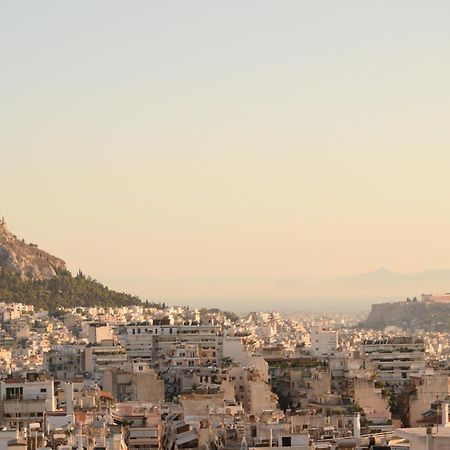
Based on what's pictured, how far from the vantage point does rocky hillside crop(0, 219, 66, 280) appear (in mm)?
166875

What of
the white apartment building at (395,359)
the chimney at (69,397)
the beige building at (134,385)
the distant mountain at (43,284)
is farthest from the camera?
the distant mountain at (43,284)

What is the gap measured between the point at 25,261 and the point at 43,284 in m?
7.60

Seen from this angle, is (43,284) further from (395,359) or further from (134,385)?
(134,385)

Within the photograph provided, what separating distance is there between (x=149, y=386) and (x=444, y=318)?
12774 centimetres

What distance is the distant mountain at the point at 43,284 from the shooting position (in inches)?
6147

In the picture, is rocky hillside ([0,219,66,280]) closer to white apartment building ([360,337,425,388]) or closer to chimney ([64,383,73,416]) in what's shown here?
white apartment building ([360,337,425,388])

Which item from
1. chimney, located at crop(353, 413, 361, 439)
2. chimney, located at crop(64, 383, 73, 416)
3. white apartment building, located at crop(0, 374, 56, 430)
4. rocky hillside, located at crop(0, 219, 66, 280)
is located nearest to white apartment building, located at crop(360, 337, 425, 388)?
chimney, located at crop(64, 383, 73, 416)

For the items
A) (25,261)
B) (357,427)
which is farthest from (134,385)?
(25,261)

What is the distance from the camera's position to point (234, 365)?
248 feet

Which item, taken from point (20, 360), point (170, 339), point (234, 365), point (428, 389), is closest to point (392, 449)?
point (428, 389)

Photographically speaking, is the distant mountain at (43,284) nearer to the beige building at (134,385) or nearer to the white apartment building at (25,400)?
the beige building at (134,385)

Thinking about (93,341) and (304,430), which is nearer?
(304,430)

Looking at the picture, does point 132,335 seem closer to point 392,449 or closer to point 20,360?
point 20,360

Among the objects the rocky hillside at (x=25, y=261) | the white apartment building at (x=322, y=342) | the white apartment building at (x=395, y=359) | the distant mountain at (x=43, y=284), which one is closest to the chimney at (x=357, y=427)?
the white apartment building at (x=395, y=359)
